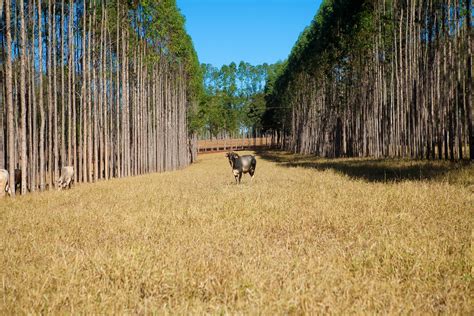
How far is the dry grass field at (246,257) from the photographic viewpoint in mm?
3184

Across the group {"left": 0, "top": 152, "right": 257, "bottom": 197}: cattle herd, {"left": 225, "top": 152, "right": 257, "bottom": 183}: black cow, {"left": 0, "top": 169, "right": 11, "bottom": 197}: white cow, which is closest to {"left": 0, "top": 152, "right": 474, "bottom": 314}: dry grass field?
{"left": 0, "top": 169, "right": 11, "bottom": 197}: white cow

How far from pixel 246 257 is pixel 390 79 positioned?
26.1 meters

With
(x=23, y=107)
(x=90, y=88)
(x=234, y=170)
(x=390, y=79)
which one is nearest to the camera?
(x=23, y=107)

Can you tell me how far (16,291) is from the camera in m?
3.47

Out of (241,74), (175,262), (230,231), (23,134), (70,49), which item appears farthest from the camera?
(241,74)

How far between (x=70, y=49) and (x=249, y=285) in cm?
1558

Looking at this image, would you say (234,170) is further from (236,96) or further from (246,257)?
(236,96)

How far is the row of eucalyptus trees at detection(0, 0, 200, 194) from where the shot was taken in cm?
1359

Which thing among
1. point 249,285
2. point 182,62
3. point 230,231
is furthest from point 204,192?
point 182,62

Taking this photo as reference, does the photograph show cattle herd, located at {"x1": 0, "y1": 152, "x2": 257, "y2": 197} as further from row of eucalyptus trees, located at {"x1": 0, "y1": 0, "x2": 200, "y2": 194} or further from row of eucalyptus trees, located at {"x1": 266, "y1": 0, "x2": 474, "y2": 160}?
row of eucalyptus trees, located at {"x1": 266, "y1": 0, "x2": 474, "y2": 160}

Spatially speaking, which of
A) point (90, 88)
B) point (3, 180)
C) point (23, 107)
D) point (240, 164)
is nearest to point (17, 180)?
point (3, 180)

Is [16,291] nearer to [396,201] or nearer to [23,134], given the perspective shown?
[396,201]

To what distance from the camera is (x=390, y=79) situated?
87.9 ft

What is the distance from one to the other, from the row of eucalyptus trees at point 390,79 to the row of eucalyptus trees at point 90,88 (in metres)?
13.8
